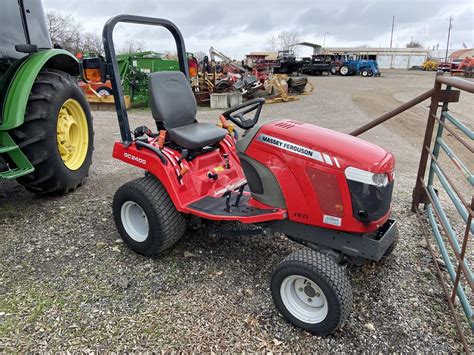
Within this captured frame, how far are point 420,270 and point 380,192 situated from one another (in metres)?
0.93

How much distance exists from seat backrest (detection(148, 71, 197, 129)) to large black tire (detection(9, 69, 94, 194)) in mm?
990

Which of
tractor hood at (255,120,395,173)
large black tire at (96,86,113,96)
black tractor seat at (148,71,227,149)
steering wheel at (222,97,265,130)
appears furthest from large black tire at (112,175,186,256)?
large black tire at (96,86,113,96)

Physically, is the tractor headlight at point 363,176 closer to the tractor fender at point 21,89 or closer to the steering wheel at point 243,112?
the steering wheel at point 243,112

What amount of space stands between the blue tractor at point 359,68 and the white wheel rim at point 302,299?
1095 inches

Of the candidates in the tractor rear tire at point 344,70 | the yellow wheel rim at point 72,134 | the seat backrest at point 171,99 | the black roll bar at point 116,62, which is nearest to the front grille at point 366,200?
the seat backrest at point 171,99

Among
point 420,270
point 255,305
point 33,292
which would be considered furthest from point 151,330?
point 420,270

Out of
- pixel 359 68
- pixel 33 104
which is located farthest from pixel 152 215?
pixel 359 68

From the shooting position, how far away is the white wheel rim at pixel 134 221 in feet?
9.02

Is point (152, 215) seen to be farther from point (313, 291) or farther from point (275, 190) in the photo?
point (313, 291)

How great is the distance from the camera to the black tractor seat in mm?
2701

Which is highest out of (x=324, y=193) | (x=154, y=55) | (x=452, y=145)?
(x=154, y=55)

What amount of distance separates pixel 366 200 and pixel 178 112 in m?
1.54

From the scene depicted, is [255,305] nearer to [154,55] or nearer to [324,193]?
[324,193]

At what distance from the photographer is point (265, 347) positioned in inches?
77.8
